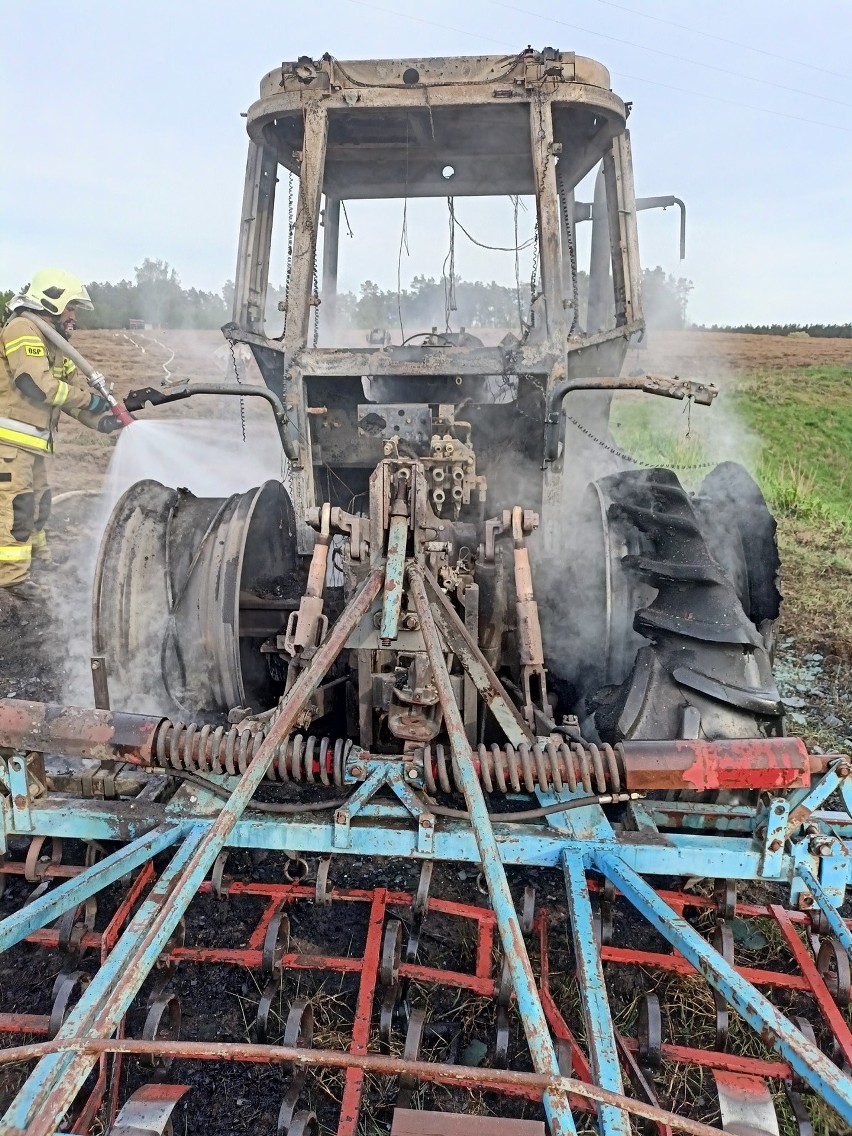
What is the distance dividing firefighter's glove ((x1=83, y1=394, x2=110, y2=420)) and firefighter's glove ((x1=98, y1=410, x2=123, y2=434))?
0.05m

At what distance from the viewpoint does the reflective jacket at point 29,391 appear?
507 centimetres

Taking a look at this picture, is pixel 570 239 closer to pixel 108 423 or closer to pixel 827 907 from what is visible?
pixel 827 907

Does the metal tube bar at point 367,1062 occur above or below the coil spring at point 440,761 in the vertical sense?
below

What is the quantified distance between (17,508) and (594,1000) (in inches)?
195

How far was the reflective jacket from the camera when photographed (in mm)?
5074

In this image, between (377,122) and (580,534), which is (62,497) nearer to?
(377,122)

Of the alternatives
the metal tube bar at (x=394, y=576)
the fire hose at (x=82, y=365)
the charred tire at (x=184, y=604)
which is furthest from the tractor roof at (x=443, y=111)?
the fire hose at (x=82, y=365)

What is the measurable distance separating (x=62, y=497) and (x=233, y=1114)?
7412 millimetres

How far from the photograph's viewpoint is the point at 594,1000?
67.4 inches

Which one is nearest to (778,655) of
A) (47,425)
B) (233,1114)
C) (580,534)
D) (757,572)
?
(757,572)

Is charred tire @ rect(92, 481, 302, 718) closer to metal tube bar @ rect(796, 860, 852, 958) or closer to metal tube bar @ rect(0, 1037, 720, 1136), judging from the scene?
metal tube bar @ rect(0, 1037, 720, 1136)

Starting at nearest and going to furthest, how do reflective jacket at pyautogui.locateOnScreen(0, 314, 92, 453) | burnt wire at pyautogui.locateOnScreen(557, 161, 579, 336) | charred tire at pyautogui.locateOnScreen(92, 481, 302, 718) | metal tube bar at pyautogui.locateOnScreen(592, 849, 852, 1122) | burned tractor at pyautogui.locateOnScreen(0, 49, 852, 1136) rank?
1. metal tube bar at pyautogui.locateOnScreen(592, 849, 852, 1122)
2. burned tractor at pyautogui.locateOnScreen(0, 49, 852, 1136)
3. charred tire at pyautogui.locateOnScreen(92, 481, 302, 718)
4. burnt wire at pyautogui.locateOnScreen(557, 161, 579, 336)
5. reflective jacket at pyautogui.locateOnScreen(0, 314, 92, 453)

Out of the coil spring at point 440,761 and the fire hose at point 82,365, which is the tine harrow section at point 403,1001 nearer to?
the coil spring at point 440,761

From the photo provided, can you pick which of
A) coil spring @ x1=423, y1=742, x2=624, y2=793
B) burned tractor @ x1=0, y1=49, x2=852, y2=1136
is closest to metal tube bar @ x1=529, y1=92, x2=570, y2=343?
burned tractor @ x1=0, y1=49, x2=852, y2=1136
